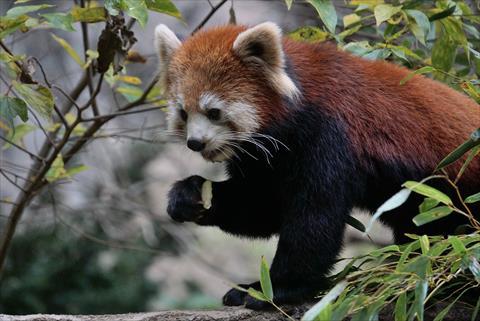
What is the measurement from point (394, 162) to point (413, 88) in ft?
1.12

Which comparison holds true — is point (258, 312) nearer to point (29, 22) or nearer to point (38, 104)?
point (38, 104)

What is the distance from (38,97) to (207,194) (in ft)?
2.48

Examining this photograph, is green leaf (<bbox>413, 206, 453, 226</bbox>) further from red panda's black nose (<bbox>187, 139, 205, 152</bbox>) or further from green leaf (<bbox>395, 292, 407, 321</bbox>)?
red panda's black nose (<bbox>187, 139, 205, 152</bbox>)

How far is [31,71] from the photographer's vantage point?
2994mm

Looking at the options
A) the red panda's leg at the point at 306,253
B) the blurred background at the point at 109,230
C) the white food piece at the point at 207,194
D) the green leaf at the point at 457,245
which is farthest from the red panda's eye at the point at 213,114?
the blurred background at the point at 109,230

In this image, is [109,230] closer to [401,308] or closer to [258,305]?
[258,305]

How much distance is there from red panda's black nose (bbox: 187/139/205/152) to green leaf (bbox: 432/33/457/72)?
111 centimetres

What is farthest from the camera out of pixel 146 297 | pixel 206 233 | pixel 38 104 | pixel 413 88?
pixel 206 233

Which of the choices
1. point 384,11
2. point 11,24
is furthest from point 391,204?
point 11,24

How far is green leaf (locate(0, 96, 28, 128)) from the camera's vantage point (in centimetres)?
283

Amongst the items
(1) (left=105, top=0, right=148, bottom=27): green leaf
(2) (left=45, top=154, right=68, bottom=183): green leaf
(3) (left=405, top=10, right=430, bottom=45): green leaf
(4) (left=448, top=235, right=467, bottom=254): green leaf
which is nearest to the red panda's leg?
(4) (left=448, top=235, right=467, bottom=254): green leaf

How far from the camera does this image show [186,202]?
3129 mm

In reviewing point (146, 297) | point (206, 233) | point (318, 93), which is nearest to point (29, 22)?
point (318, 93)

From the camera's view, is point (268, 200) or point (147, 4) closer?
point (147, 4)
